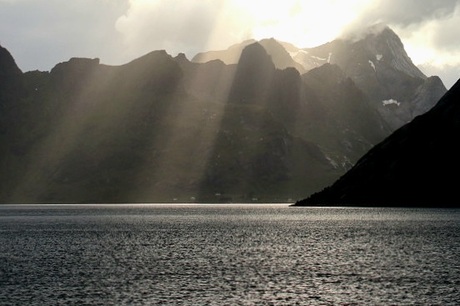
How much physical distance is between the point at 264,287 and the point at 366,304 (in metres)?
13.1

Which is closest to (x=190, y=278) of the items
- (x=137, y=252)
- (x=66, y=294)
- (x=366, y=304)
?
(x=66, y=294)

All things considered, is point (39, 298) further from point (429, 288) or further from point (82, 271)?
point (429, 288)

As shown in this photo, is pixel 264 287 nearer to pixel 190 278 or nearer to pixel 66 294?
pixel 190 278

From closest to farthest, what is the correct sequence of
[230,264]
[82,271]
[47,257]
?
[82,271]
[230,264]
[47,257]

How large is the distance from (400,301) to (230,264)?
34.2 m

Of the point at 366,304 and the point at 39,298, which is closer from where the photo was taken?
the point at 366,304

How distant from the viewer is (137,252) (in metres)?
105

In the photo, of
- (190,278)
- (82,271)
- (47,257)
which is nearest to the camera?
(190,278)

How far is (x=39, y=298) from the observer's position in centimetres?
5762

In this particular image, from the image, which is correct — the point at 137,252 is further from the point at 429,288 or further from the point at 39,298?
the point at 429,288

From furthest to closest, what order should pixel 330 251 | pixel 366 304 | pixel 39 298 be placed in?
pixel 330 251
pixel 39 298
pixel 366 304

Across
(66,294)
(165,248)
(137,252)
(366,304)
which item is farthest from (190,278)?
(165,248)

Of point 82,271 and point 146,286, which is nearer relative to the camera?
point 146,286

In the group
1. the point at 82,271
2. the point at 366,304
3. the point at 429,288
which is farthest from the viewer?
the point at 82,271
